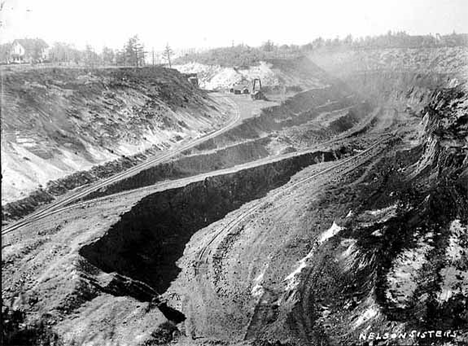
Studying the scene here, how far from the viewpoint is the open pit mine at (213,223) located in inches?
715

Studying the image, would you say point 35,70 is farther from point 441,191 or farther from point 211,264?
point 441,191

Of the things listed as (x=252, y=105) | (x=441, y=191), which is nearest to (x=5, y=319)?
(x=441, y=191)

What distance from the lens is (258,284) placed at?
23141 mm

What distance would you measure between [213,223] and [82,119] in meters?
14.4

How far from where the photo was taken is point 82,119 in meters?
36.3

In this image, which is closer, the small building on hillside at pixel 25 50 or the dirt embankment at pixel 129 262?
the dirt embankment at pixel 129 262

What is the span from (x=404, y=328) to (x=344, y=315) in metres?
3.04

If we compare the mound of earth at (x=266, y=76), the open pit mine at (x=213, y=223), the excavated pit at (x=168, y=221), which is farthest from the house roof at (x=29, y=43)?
the excavated pit at (x=168, y=221)

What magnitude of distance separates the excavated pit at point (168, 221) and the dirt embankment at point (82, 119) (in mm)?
6318

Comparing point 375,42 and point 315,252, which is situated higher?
point 375,42

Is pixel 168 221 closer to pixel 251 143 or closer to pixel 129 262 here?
pixel 129 262

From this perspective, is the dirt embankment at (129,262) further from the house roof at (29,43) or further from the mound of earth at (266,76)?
the house roof at (29,43)

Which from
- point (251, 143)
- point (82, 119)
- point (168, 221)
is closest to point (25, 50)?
point (82, 119)

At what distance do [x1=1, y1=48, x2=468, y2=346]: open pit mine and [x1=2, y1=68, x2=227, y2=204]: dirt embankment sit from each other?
15 centimetres
